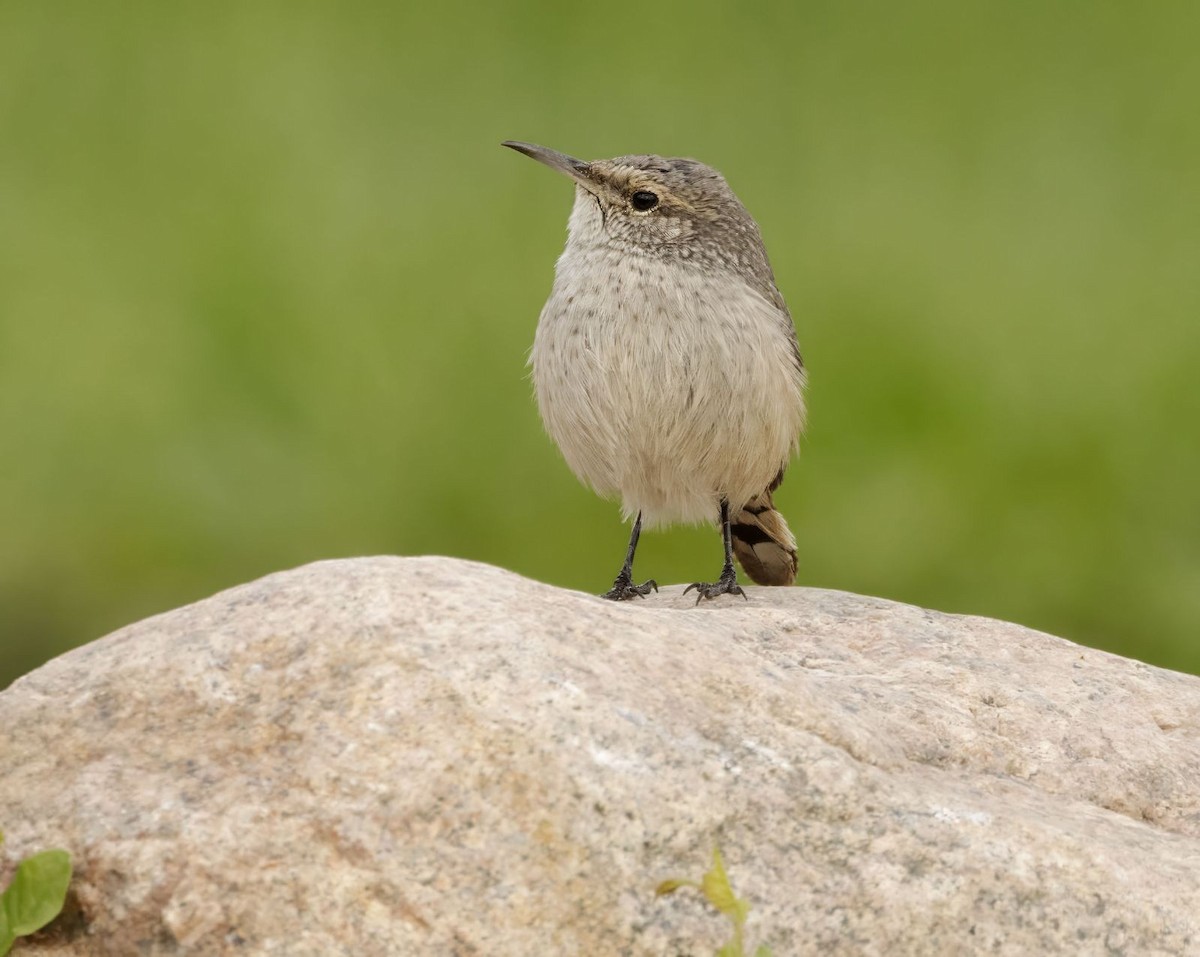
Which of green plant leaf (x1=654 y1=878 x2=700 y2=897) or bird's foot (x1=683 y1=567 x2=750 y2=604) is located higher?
green plant leaf (x1=654 y1=878 x2=700 y2=897)

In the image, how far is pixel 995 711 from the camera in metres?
3.75

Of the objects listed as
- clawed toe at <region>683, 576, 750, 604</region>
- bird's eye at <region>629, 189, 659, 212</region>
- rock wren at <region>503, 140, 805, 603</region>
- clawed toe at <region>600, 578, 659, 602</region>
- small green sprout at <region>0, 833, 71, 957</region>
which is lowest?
clawed toe at <region>600, 578, 659, 602</region>

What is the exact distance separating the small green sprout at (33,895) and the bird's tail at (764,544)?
13.1ft

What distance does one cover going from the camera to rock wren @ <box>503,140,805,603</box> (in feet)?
16.5

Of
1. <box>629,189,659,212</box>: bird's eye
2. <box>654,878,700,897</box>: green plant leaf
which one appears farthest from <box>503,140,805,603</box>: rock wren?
<box>654,878,700,897</box>: green plant leaf

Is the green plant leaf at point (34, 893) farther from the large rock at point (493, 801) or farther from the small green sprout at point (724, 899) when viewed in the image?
the small green sprout at point (724, 899)

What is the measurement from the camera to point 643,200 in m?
5.33

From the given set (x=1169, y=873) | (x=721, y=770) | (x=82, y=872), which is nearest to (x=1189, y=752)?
(x=1169, y=873)

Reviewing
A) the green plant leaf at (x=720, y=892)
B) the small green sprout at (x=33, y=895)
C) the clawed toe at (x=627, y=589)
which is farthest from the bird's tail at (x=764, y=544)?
the small green sprout at (x=33, y=895)

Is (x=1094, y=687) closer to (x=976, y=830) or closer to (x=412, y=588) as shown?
(x=976, y=830)

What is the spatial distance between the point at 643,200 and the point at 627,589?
1.52 m

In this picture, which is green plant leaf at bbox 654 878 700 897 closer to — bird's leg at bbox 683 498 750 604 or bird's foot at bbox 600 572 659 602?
bird's leg at bbox 683 498 750 604

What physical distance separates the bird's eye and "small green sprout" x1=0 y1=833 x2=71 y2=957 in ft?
11.5

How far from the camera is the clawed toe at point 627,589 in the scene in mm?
5586
